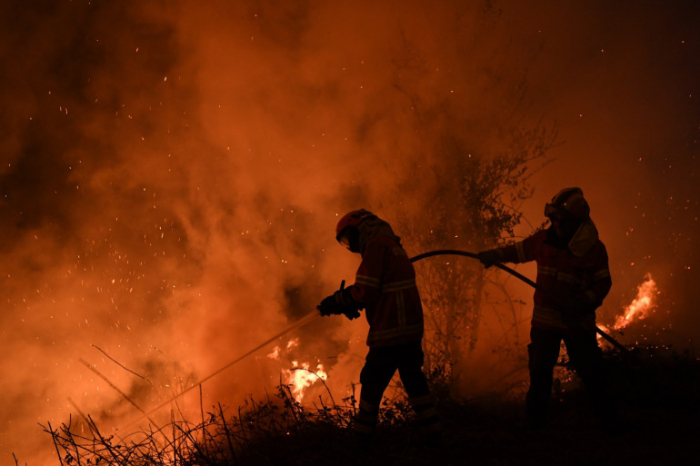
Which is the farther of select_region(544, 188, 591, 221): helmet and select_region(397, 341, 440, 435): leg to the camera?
select_region(544, 188, 591, 221): helmet

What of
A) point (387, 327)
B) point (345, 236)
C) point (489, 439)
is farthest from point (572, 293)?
point (345, 236)

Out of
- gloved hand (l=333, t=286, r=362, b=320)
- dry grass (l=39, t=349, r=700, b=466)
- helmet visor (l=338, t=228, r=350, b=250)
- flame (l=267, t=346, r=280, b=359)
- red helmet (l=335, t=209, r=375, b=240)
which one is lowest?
dry grass (l=39, t=349, r=700, b=466)

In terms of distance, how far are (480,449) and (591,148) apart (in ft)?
38.9

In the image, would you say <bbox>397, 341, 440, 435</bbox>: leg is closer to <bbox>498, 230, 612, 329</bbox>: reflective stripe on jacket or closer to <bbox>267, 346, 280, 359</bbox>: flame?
<bbox>498, 230, 612, 329</bbox>: reflective stripe on jacket

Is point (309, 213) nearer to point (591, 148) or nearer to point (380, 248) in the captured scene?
point (591, 148)

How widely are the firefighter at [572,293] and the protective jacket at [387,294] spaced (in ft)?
3.67

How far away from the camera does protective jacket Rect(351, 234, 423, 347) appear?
3.67 metres

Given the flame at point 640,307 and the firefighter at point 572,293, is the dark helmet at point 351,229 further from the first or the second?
the flame at point 640,307

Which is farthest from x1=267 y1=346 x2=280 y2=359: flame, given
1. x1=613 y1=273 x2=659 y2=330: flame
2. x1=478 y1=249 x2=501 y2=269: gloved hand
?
x1=478 y1=249 x2=501 y2=269: gloved hand

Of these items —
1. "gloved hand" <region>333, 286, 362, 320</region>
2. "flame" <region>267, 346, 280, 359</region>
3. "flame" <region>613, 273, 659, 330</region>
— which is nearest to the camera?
"gloved hand" <region>333, 286, 362, 320</region>

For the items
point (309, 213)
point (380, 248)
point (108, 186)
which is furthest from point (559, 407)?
point (108, 186)

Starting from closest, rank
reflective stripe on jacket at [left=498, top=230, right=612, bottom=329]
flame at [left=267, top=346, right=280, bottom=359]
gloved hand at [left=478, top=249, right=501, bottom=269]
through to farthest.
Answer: reflective stripe on jacket at [left=498, top=230, right=612, bottom=329] < gloved hand at [left=478, top=249, right=501, bottom=269] < flame at [left=267, top=346, right=280, bottom=359]

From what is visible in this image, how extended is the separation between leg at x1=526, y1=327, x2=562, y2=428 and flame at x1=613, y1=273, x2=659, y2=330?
721 cm

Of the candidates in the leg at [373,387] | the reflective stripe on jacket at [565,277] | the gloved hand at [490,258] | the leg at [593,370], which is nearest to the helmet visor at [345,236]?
the leg at [373,387]
